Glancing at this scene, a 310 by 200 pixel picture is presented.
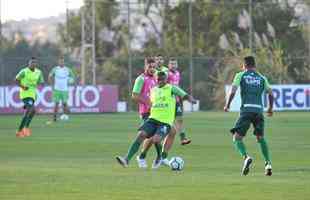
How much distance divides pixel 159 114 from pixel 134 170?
131cm

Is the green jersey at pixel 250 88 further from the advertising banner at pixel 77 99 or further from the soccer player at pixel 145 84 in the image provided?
the advertising banner at pixel 77 99

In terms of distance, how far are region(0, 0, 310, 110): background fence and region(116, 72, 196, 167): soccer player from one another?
124ft

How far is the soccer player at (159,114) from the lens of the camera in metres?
20.2

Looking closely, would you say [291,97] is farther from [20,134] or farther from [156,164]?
[156,164]

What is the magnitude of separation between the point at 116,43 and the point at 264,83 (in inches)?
2175

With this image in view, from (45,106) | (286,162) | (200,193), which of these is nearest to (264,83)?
(286,162)

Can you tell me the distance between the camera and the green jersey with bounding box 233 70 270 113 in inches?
747

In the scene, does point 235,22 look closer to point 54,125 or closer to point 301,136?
point 54,125

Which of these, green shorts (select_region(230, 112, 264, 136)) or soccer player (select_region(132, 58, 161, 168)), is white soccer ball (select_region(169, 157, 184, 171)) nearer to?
green shorts (select_region(230, 112, 264, 136))

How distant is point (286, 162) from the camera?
21.3m

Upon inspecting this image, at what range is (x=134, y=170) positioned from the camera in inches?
769

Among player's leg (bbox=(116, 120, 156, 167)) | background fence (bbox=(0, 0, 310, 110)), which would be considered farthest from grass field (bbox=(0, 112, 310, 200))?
background fence (bbox=(0, 0, 310, 110))

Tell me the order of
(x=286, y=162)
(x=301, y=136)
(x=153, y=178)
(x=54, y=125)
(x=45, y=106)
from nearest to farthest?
(x=153, y=178), (x=286, y=162), (x=301, y=136), (x=54, y=125), (x=45, y=106)

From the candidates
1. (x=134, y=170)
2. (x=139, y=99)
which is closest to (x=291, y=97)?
(x=139, y=99)
